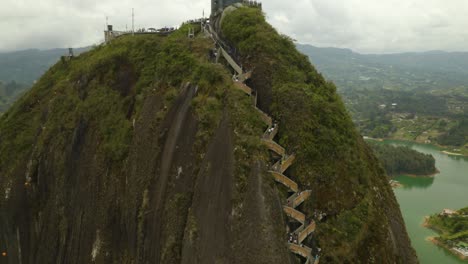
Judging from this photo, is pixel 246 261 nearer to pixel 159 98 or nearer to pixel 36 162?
pixel 159 98

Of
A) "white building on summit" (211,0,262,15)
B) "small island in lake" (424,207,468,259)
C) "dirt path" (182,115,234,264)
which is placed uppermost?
"white building on summit" (211,0,262,15)

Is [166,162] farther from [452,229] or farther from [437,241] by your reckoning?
[452,229]

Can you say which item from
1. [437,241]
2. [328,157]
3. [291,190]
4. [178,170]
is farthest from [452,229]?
[178,170]

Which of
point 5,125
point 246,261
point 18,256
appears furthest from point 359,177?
point 5,125

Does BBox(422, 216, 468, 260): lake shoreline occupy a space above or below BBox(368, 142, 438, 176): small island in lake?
below

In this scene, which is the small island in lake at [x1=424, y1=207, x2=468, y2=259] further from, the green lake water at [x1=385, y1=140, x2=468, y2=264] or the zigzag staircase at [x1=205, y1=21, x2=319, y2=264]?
the zigzag staircase at [x1=205, y1=21, x2=319, y2=264]

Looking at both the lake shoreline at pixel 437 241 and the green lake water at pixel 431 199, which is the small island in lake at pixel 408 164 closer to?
the green lake water at pixel 431 199

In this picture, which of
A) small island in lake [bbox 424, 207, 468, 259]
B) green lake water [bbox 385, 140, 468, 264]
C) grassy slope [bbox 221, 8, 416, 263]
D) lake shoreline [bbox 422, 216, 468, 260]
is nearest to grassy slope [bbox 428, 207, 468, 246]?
small island in lake [bbox 424, 207, 468, 259]

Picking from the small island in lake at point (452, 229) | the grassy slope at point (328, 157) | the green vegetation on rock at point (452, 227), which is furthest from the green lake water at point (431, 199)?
the grassy slope at point (328, 157)
